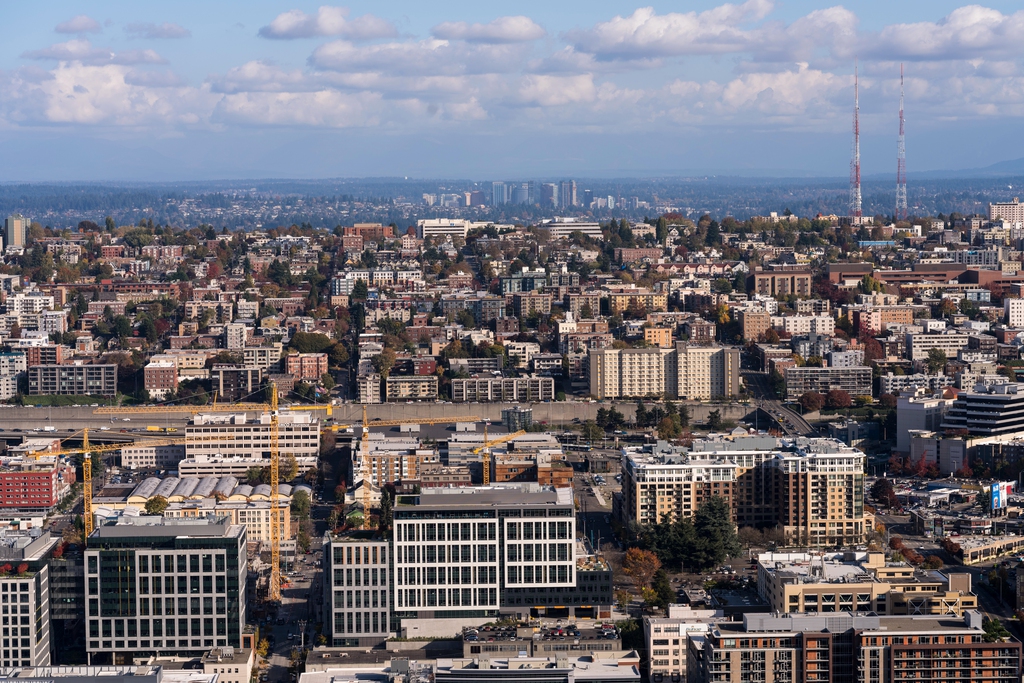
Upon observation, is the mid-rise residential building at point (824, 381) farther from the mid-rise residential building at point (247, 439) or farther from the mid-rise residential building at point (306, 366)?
the mid-rise residential building at point (247, 439)

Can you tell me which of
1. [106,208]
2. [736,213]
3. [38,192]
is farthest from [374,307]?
[38,192]

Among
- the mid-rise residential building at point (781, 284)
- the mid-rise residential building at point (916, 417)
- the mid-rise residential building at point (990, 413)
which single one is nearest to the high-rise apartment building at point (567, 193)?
the mid-rise residential building at point (781, 284)

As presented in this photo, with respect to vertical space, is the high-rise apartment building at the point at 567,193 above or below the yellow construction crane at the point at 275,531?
above

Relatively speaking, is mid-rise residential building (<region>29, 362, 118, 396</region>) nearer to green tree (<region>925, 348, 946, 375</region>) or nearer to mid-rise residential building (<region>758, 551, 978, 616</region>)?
green tree (<region>925, 348, 946, 375</region>)

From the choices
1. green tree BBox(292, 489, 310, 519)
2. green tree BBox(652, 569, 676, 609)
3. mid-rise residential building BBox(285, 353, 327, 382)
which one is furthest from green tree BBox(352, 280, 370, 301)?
green tree BBox(652, 569, 676, 609)

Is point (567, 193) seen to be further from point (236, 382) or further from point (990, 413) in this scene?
point (990, 413)

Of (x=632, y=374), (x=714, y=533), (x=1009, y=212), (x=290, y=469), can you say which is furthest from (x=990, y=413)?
(x=1009, y=212)
